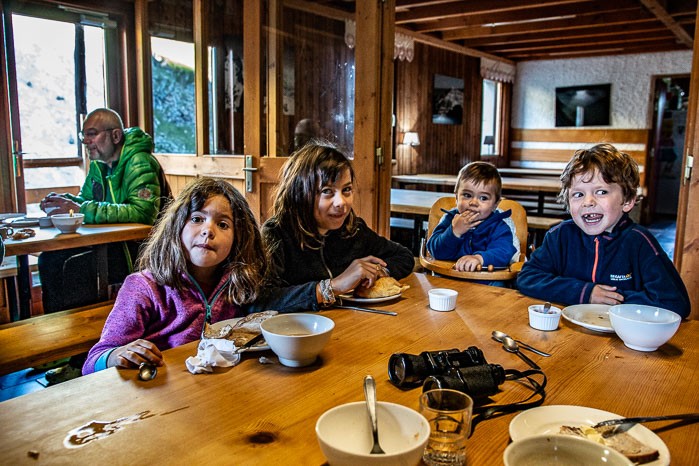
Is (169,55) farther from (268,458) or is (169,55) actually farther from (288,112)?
(268,458)

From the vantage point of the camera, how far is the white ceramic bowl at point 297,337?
3.41ft

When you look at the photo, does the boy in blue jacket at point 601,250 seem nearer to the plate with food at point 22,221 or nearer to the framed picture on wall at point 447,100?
the plate with food at point 22,221

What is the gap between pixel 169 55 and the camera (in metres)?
4.64

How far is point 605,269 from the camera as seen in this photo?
5.49ft

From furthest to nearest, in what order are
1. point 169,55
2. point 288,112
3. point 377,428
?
point 169,55
point 288,112
point 377,428

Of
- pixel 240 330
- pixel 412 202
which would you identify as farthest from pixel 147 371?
pixel 412 202

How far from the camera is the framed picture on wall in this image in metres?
8.93

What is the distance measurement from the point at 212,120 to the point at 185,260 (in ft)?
10.1

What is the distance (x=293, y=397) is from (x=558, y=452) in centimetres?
44

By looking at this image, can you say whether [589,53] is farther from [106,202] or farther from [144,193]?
[106,202]

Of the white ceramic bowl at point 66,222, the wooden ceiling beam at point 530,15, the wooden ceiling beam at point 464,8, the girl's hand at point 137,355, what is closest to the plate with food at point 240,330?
the girl's hand at point 137,355

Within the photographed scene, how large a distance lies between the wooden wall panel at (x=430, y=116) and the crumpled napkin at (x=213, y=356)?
284 inches

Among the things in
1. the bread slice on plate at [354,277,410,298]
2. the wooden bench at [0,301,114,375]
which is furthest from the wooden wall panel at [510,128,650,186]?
A: the wooden bench at [0,301,114,375]

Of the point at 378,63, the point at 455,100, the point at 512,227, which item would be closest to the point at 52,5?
the point at 378,63
